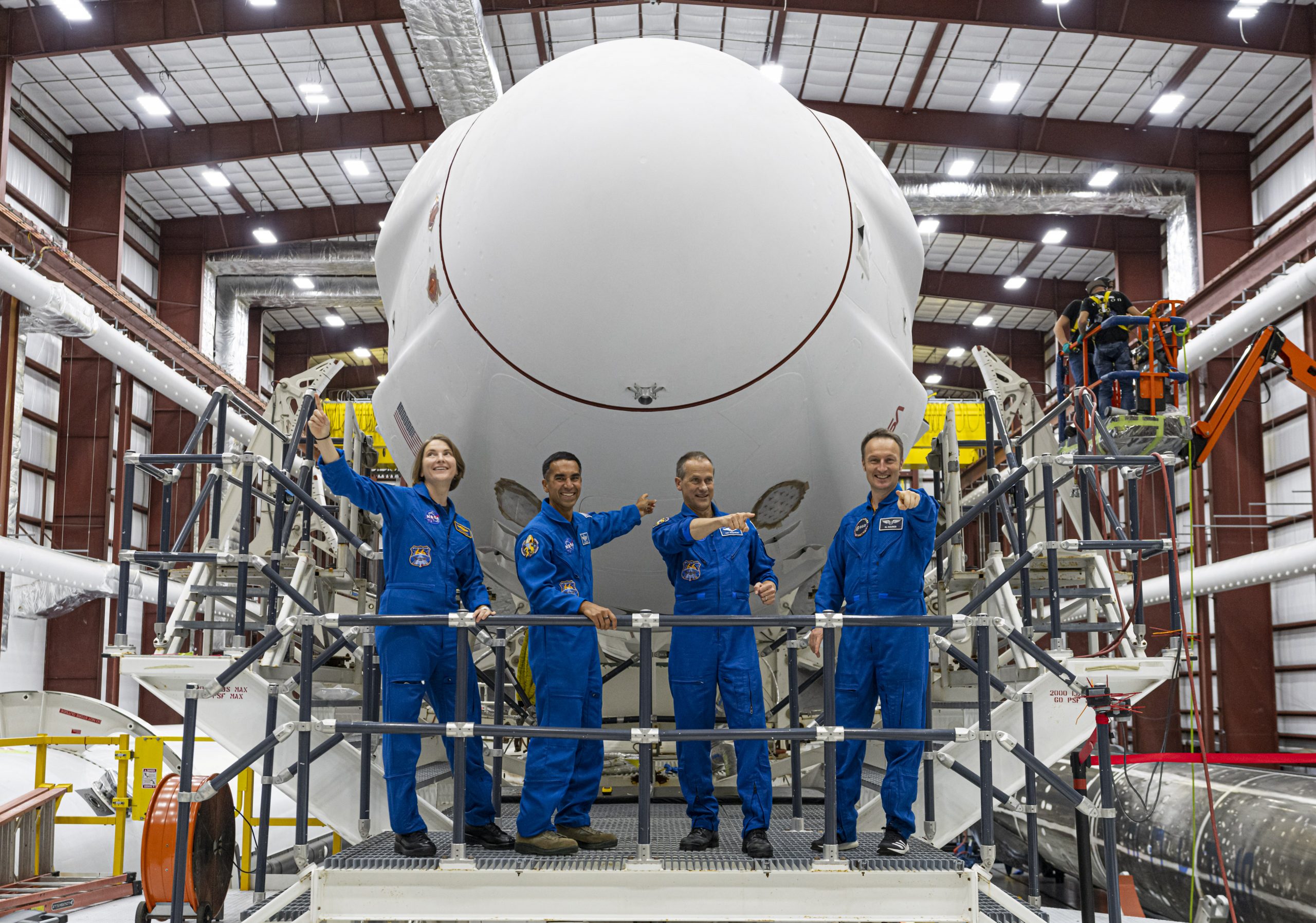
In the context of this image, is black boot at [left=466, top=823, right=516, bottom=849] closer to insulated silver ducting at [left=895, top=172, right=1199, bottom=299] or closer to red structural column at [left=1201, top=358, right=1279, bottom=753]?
red structural column at [left=1201, top=358, right=1279, bottom=753]

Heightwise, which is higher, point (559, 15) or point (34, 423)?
point (559, 15)

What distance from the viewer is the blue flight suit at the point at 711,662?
4879 mm

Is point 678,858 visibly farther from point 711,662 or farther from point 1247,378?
point 1247,378

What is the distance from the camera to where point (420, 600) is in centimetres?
515

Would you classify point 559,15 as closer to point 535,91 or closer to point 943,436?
point 943,436

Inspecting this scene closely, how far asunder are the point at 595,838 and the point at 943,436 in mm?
5327

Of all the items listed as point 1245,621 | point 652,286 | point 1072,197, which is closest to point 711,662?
point 652,286

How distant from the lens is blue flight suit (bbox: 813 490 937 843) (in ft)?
16.6

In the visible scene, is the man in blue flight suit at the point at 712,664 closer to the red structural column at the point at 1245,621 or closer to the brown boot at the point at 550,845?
the brown boot at the point at 550,845

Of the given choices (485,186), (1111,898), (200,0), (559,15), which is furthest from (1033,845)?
(200,0)

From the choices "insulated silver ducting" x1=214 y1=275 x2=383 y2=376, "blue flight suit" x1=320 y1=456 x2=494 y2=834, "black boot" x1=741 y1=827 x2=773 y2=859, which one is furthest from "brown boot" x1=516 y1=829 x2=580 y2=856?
"insulated silver ducting" x1=214 y1=275 x2=383 y2=376

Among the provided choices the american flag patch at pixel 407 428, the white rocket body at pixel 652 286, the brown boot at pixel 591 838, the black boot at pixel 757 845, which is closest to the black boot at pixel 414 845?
the brown boot at pixel 591 838

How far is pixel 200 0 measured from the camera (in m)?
19.1

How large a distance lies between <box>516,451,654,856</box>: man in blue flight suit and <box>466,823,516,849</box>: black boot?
33cm
